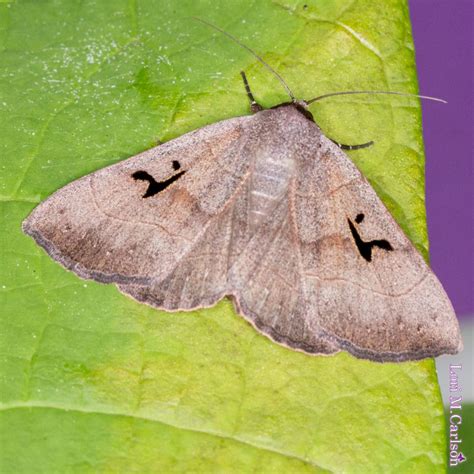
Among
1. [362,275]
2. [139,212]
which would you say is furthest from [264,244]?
[139,212]

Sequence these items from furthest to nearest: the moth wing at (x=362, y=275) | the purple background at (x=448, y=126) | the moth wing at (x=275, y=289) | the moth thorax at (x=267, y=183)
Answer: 1. the purple background at (x=448, y=126)
2. the moth thorax at (x=267, y=183)
3. the moth wing at (x=275, y=289)
4. the moth wing at (x=362, y=275)

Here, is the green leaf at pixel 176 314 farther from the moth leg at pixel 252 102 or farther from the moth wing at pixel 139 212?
the moth wing at pixel 139 212

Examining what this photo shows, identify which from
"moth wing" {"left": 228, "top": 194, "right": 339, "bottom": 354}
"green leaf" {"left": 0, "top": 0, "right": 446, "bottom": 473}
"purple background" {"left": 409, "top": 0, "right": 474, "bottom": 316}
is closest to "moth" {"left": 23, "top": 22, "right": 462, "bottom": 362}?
"moth wing" {"left": 228, "top": 194, "right": 339, "bottom": 354}

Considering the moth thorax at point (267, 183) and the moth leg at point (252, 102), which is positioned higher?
the moth leg at point (252, 102)

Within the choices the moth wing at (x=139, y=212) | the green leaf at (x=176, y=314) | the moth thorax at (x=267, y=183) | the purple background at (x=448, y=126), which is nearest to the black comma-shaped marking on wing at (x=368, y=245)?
the green leaf at (x=176, y=314)

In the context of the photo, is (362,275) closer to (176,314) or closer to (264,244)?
(264,244)

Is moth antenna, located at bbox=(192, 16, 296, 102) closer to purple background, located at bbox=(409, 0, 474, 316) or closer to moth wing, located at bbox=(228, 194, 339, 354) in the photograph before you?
moth wing, located at bbox=(228, 194, 339, 354)

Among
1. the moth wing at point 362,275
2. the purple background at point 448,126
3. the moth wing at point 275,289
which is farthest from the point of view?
the purple background at point 448,126
